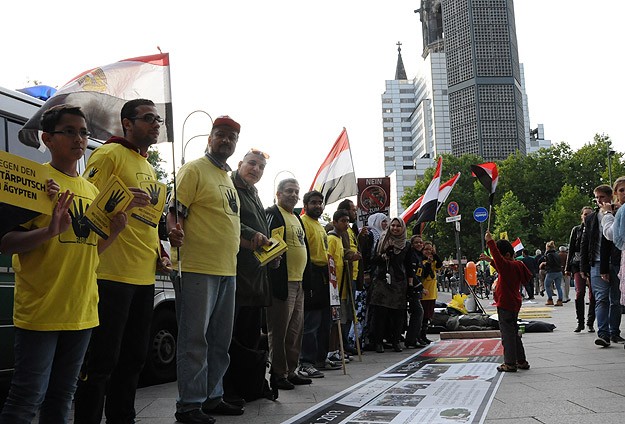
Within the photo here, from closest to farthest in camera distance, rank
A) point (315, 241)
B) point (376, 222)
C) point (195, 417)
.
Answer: point (195, 417) → point (315, 241) → point (376, 222)

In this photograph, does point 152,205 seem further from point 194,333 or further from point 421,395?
point 421,395

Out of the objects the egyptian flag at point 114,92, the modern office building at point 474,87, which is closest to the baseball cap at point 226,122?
the egyptian flag at point 114,92

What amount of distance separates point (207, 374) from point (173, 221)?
3.79 feet

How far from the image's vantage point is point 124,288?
3.70 metres

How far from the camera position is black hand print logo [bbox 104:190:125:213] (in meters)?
3.29

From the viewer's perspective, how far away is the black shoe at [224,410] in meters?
4.84

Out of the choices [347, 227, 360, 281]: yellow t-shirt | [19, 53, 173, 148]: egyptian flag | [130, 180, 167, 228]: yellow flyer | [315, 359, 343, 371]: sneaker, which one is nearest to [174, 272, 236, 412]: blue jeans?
[130, 180, 167, 228]: yellow flyer

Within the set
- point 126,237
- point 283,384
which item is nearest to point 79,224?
point 126,237

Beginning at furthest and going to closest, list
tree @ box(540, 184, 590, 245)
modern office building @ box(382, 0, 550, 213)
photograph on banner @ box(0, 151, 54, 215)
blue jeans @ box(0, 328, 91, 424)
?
modern office building @ box(382, 0, 550, 213)
tree @ box(540, 184, 590, 245)
blue jeans @ box(0, 328, 91, 424)
photograph on banner @ box(0, 151, 54, 215)

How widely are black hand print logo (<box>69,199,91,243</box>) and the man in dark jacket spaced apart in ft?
22.4

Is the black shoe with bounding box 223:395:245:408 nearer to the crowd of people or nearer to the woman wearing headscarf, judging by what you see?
the crowd of people

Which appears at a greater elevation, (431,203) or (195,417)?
(431,203)

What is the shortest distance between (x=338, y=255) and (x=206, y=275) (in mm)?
3918

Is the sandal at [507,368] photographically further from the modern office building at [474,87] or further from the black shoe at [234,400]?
the modern office building at [474,87]
